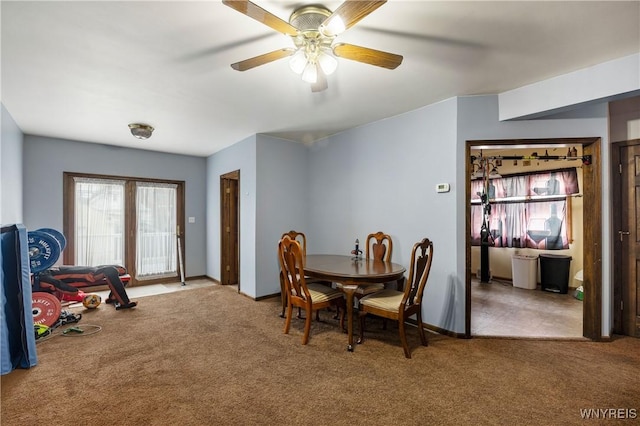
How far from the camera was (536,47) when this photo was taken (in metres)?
2.21

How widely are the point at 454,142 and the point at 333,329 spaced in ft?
7.83

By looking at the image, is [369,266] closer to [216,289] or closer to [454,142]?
[454,142]

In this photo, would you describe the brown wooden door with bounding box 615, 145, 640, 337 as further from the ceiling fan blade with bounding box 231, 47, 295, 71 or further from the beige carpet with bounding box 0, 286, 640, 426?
the ceiling fan blade with bounding box 231, 47, 295, 71

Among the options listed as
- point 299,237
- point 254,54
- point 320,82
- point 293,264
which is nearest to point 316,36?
point 320,82

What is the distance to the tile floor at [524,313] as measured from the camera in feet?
10.5

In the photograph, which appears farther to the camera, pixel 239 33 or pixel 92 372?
pixel 92 372

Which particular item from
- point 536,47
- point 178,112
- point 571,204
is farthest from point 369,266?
point 571,204

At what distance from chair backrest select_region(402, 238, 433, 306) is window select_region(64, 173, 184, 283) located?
472 centimetres

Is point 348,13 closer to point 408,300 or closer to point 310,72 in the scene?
point 310,72

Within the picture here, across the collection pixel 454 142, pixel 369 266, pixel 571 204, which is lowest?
pixel 369 266

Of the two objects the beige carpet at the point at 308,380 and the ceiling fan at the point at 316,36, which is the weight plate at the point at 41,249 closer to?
the beige carpet at the point at 308,380

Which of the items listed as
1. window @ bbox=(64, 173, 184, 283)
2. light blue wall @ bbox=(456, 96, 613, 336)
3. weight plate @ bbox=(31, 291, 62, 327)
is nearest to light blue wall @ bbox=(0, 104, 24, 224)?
window @ bbox=(64, 173, 184, 283)

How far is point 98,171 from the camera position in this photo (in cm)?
499

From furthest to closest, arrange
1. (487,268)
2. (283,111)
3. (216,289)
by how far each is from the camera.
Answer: (487,268)
(216,289)
(283,111)
